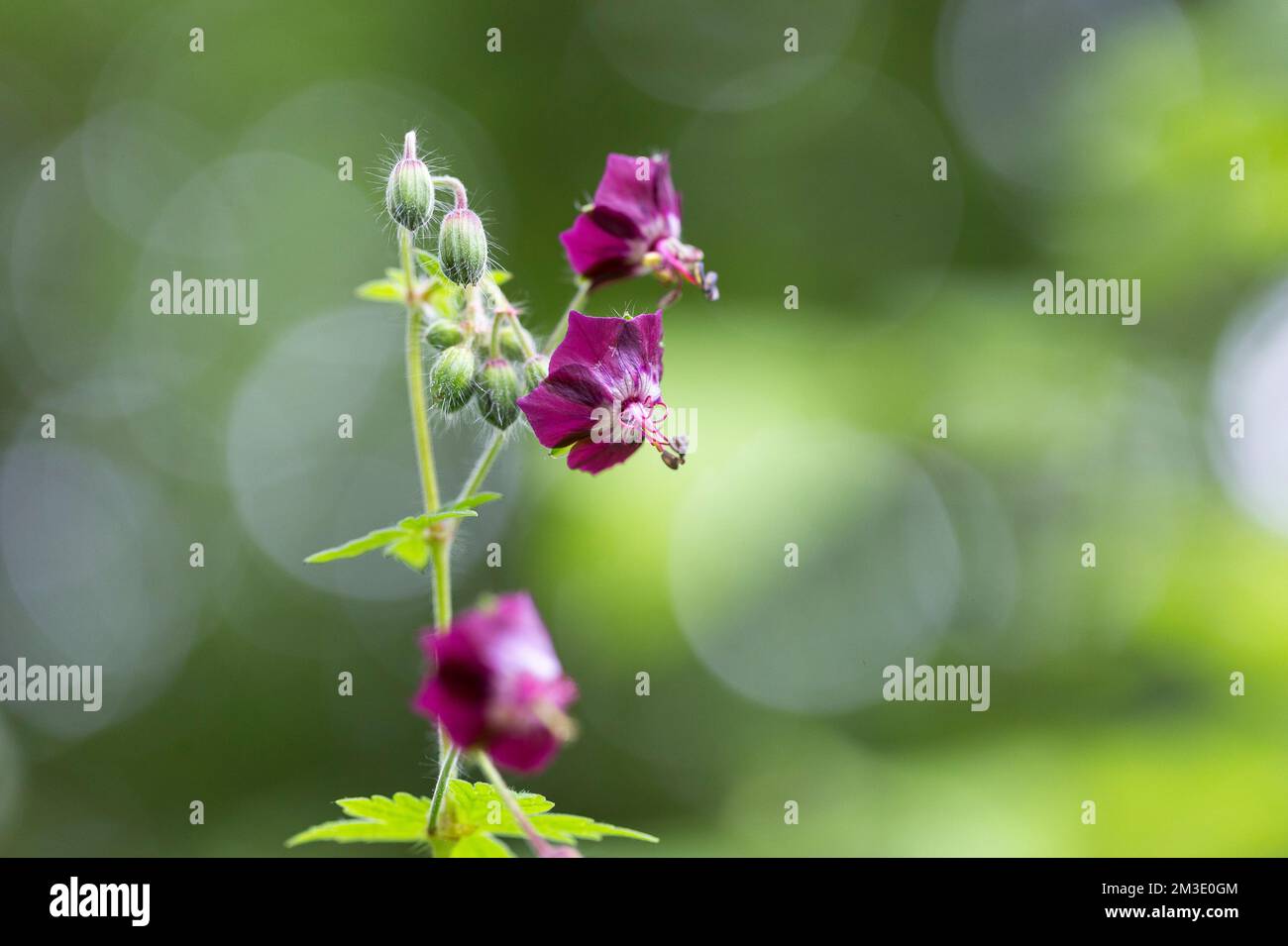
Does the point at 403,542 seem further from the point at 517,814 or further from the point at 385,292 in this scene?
the point at 385,292

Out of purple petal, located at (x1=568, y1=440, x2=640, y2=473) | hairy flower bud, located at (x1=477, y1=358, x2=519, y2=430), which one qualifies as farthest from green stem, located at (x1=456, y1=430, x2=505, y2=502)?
purple petal, located at (x1=568, y1=440, x2=640, y2=473)

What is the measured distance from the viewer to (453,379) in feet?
6.20

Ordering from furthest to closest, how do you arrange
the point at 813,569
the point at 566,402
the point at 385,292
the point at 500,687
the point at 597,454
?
1. the point at 813,569
2. the point at 385,292
3. the point at 597,454
4. the point at 566,402
5. the point at 500,687

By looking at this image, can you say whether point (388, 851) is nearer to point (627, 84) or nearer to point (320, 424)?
point (320, 424)

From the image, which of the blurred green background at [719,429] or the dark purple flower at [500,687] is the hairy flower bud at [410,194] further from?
the dark purple flower at [500,687]

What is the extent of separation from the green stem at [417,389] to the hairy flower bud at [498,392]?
0.11 m

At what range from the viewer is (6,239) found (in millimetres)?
8328

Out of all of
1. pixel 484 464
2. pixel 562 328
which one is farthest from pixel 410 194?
pixel 484 464

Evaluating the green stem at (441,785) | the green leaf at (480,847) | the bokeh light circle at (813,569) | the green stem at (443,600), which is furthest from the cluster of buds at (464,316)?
the bokeh light circle at (813,569)

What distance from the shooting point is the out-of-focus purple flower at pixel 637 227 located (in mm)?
2197

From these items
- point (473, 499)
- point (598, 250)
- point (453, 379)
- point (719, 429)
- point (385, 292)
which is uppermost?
point (719, 429)

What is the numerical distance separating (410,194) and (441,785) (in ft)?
3.13

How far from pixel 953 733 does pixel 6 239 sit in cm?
763
